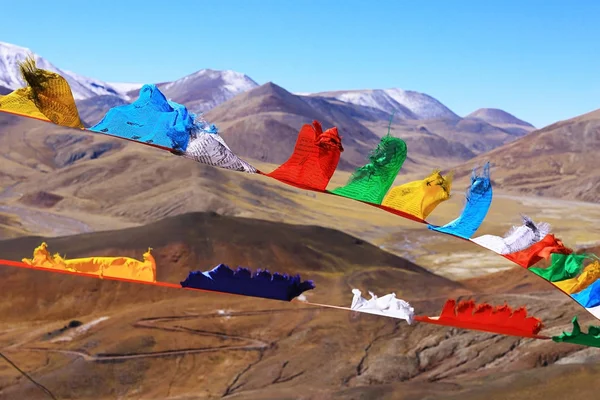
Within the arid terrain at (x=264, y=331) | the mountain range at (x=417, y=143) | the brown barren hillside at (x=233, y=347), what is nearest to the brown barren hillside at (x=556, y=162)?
the mountain range at (x=417, y=143)

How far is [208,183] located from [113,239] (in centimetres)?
2709

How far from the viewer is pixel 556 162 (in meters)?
92.0

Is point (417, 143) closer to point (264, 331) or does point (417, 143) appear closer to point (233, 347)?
Answer: point (264, 331)

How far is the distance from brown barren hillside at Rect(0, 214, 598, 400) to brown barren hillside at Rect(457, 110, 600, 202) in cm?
6637

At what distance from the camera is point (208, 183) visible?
56.5 metres

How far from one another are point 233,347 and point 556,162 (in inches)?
3267

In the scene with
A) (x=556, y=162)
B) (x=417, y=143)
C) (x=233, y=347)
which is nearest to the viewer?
(x=233, y=347)

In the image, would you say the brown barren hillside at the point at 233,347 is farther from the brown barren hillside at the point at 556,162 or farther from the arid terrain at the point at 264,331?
the brown barren hillside at the point at 556,162

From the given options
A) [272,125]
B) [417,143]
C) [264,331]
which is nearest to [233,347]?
[264,331]

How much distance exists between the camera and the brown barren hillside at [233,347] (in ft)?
49.8

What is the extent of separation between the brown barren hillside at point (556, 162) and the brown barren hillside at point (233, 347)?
6637 cm

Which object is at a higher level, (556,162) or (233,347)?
(556,162)

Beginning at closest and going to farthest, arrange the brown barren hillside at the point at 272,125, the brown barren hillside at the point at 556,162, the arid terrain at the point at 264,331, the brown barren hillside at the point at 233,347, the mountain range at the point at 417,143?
the arid terrain at the point at 264,331
the brown barren hillside at the point at 233,347
the brown barren hillside at the point at 556,162
the mountain range at the point at 417,143
the brown barren hillside at the point at 272,125

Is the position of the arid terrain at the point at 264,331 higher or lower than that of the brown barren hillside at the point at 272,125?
lower
